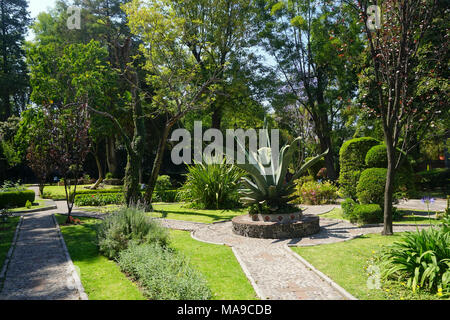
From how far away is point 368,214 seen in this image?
909 centimetres

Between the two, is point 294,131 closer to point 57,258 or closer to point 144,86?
point 144,86

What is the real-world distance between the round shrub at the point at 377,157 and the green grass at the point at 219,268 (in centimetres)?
669

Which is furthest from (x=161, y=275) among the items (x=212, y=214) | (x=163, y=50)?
(x=163, y=50)

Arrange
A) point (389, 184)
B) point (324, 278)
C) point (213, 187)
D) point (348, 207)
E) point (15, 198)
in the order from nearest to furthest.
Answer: point (324, 278)
point (389, 184)
point (348, 207)
point (213, 187)
point (15, 198)

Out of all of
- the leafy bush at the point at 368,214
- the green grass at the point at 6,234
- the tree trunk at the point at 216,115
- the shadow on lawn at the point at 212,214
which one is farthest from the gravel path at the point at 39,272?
the tree trunk at the point at 216,115

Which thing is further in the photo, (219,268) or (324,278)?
(219,268)

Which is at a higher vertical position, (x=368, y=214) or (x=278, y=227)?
(x=368, y=214)

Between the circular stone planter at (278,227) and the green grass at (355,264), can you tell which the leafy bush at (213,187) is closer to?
the circular stone planter at (278,227)

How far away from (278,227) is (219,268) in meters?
2.69

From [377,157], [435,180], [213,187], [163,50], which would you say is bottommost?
[213,187]

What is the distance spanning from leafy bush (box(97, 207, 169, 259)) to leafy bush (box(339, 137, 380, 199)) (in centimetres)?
739

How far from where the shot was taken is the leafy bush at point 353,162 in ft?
36.9

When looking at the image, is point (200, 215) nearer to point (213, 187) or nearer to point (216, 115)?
point (213, 187)
